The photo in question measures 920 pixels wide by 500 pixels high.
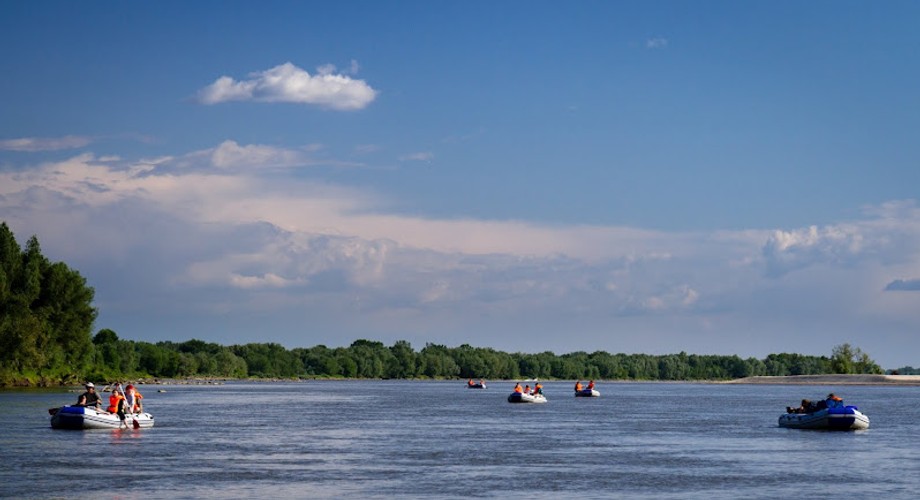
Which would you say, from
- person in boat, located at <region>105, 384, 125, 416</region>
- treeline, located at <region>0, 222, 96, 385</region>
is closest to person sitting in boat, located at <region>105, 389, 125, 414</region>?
person in boat, located at <region>105, 384, 125, 416</region>

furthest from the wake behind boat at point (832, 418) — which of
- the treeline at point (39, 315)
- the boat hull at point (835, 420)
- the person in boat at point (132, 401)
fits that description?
the treeline at point (39, 315)

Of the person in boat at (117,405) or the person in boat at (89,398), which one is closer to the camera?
the person in boat at (89,398)

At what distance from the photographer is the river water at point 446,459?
44.1m

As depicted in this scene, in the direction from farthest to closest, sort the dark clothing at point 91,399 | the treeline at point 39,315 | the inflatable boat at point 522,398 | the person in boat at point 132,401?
1. the treeline at point 39,315
2. the inflatable boat at point 522,398
3. the person in boat at point 132,401
4. the dark clothing at point 91,399

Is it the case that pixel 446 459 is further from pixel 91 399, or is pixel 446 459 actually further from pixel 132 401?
pixel 91 399

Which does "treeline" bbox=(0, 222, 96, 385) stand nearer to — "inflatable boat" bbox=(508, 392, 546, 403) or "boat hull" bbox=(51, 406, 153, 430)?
"inflatable boat" bbox=(508, 392, 546, 403)

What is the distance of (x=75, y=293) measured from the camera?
164m

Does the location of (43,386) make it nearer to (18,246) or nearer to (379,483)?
(18,246)

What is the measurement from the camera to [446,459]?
56.6 metres

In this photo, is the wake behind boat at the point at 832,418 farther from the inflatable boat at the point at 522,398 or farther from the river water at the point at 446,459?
the inflatable boat at the point at 522,398

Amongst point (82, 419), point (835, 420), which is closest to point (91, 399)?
point (82, 419)

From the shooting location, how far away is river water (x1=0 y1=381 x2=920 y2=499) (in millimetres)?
44062

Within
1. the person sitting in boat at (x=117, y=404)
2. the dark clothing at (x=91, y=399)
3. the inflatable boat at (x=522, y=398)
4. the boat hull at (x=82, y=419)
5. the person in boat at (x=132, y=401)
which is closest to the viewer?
the boat hull at (x=82, y=419)

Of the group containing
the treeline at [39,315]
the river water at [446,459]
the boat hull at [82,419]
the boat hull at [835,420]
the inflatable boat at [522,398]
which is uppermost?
the treeline at [39,315]
